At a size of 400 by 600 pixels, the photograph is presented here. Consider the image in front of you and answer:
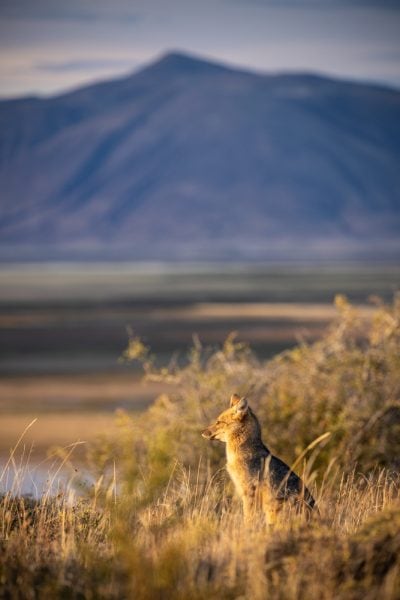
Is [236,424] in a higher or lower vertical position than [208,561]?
higher

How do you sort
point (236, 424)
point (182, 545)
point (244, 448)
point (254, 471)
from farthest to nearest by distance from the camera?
point (236, 424) → point (244, 448) → point (254, 471) → point (182, 545)

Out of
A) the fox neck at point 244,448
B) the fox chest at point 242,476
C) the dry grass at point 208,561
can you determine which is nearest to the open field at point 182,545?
the dry grass at point 208,561

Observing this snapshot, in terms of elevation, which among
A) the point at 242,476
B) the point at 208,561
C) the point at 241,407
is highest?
the point at 241,407

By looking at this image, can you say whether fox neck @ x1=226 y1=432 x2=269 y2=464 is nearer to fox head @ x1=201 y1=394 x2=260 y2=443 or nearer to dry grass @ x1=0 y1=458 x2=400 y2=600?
fox head @ x1=201 y1=394 x2=260 y2=443

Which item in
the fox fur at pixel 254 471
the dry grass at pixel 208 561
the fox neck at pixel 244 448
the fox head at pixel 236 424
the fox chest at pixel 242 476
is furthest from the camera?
the fox head at pixel 236 424

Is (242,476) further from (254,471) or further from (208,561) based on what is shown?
(208,561)

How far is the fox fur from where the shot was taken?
8375 mm

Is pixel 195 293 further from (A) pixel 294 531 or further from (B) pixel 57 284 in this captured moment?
(A) pixel 294 531

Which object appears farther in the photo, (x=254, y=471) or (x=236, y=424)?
(x=236, y=424)

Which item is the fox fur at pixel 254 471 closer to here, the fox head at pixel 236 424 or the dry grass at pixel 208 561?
the fox head at pixel 236 424

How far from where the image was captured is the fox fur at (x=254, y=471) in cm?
838

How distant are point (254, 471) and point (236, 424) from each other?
452mm

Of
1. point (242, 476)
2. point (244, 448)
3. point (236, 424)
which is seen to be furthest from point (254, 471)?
point (236, 424)

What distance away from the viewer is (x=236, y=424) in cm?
903
